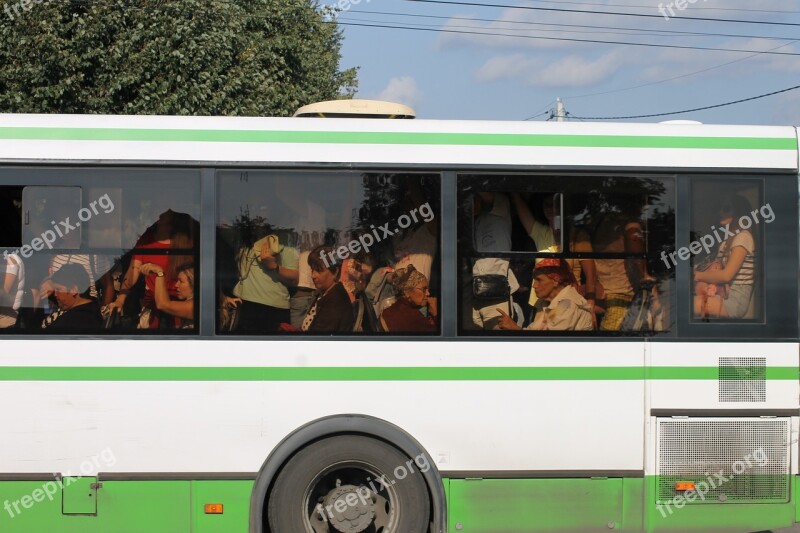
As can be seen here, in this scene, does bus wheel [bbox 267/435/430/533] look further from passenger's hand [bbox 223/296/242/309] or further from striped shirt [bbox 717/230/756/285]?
striped shirt [bbox 717/230/756/285]

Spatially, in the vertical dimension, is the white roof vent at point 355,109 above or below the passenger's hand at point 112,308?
above

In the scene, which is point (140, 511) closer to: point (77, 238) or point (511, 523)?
point (77, 238)

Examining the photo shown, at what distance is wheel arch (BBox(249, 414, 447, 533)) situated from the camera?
5562mm

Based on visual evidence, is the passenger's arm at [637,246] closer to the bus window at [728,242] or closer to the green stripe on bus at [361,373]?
the bus window at [728,242]

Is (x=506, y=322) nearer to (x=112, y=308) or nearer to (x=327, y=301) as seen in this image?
(x=327, y=301)

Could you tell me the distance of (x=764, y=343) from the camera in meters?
5.87

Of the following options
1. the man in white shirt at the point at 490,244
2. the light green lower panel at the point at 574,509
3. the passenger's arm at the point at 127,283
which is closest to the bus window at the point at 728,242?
the man in white shirt at the point at 490,244

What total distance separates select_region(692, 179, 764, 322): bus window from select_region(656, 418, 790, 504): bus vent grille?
0.79 m

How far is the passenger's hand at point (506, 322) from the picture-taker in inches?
228

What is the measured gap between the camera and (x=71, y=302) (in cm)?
565

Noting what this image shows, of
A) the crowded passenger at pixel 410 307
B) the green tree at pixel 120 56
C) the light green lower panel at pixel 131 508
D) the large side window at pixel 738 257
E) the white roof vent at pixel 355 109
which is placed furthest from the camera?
the green tree at pixel 120 56

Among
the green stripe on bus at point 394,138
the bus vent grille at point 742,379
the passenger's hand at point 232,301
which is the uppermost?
the green stripe on bus at point 394,138

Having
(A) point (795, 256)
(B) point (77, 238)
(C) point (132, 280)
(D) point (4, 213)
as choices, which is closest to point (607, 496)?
(A) point (795, 256)

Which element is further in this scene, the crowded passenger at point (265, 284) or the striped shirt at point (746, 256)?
the striped shirt at point (746, 256)
